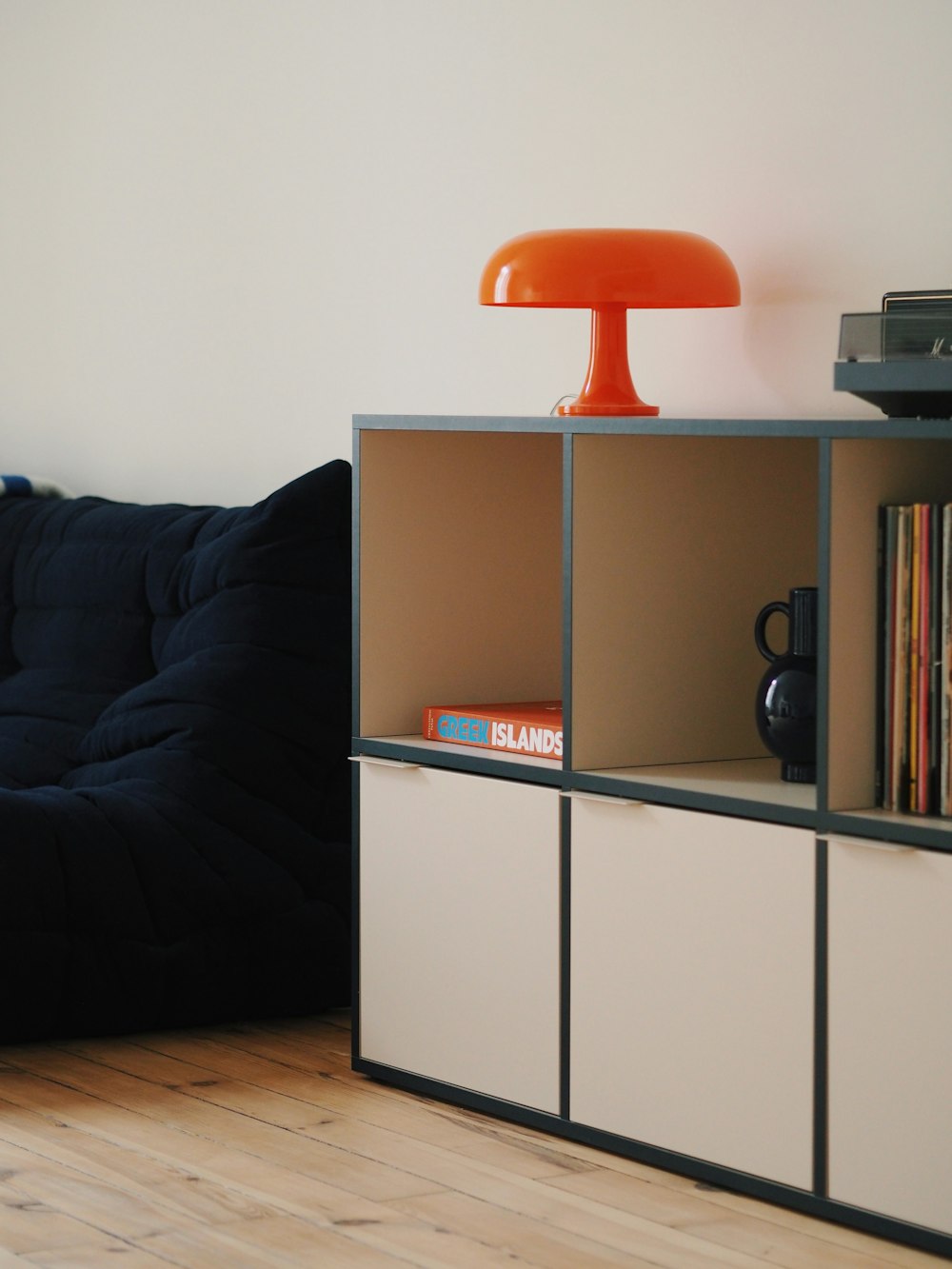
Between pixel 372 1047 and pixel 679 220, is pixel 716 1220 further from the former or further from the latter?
pixel 679 220

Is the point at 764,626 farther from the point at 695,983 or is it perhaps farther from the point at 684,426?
the point at 695,983

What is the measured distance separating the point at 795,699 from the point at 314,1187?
2.70 feet

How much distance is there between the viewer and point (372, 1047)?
268 centimetres

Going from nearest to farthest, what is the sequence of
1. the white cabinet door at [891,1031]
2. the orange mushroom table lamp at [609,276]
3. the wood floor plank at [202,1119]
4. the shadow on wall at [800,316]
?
1. the white cabinet door at [891,1031]
2. the wood floor plank at [202,1119]
3. the orange mushroom table lamp at [609,276]
4. the shadow on wall at [800,316]

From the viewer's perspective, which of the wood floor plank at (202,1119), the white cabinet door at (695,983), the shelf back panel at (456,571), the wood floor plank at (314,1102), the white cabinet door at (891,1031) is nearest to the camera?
the white cabinet door at (891,1031)

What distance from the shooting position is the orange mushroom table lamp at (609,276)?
2.48m

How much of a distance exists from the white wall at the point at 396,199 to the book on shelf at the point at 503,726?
1.80 ft

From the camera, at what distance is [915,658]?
2.07m

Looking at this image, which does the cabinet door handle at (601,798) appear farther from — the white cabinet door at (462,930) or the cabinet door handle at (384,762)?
the cabinet door handle at (384,762)

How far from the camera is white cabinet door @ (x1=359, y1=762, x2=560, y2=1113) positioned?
2.44 m

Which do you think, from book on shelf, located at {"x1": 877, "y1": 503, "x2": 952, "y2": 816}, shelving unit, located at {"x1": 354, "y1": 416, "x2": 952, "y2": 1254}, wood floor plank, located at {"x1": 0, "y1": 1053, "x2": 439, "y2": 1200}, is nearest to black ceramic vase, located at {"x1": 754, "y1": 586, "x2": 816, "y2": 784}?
shelving unit, located at {"x1": 354, "y1": 416, "x2": 952, "y2": 1254}

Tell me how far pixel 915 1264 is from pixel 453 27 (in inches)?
84.1

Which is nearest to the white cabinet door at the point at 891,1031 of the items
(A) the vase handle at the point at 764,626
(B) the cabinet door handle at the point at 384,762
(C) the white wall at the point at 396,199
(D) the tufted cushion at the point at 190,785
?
(A) the vase handle at the point at 764,626

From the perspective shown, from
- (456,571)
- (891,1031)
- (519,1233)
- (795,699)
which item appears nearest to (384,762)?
(456,571)
